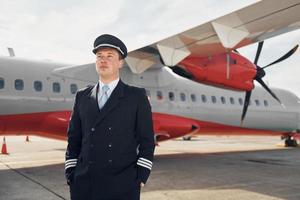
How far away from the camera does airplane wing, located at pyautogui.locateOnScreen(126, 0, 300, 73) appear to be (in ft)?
27.1

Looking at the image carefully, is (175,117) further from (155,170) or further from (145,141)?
(145,141)

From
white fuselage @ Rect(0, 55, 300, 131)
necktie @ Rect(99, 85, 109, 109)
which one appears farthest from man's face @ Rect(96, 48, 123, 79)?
white fuselage @ Rect(0, 55, 300, 131)

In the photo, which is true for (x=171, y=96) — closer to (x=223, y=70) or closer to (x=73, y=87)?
(x=223, y=70)

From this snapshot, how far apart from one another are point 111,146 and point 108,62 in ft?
2.65

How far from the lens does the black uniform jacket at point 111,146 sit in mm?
2920

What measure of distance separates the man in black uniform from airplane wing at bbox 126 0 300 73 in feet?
19.3

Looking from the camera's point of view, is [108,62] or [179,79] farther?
[179,79]

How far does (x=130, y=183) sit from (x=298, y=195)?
193 inches

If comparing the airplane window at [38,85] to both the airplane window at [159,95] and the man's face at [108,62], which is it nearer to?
the airplane window at [159,95]

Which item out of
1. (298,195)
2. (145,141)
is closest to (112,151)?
(145,141)

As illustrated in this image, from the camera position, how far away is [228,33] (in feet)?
30.1

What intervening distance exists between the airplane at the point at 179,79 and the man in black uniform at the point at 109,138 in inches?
234

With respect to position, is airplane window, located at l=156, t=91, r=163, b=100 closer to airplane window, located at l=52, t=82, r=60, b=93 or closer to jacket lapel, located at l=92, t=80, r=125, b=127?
airplane window, located at l=52, t=82, r=60, b=93

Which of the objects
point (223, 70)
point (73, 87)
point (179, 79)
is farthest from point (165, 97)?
point (73, 87)
